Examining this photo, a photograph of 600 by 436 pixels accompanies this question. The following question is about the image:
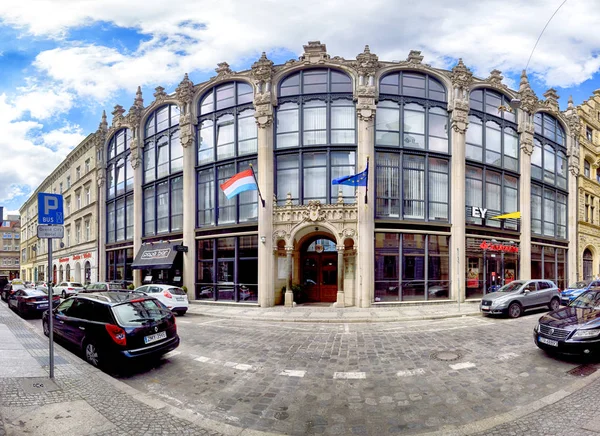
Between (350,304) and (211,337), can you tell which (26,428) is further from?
(350,304)

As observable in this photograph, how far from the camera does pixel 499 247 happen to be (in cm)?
2102

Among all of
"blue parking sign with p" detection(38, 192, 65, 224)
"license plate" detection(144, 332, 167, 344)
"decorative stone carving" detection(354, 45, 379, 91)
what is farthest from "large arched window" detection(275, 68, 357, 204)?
"blue parking sign with p" detection(38, 192, 65, 224)

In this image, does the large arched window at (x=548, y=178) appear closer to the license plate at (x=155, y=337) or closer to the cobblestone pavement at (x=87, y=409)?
the license plate at (x=155, y=337)

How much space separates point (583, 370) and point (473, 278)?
45.5 ft

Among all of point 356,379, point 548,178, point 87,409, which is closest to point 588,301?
point 356,379

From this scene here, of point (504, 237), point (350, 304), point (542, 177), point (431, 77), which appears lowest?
point (350, 304)

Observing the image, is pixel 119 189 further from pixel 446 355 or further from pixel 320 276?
pixel 446 355

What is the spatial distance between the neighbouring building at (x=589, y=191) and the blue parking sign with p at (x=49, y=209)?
32.5 meters

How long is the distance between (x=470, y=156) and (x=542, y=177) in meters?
7.34

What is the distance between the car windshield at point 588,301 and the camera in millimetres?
8766

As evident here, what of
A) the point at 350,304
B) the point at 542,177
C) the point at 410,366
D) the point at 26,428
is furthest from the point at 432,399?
the point at 542,177

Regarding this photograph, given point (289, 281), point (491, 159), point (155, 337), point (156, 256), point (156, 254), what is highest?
point (491, 159)

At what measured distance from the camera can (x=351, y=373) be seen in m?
7.41

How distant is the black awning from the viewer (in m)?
21.9
